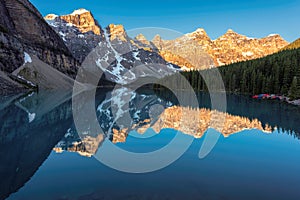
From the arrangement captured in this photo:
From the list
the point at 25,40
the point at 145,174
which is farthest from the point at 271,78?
the point at 25,40

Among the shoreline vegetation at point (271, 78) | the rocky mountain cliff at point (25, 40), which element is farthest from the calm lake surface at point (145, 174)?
the rocky mountain cliff at point (25, 40)

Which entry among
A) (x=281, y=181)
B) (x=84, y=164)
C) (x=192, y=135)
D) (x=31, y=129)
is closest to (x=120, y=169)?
(x=84, y=164)

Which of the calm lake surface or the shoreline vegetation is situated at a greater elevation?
the shoreline vegetation

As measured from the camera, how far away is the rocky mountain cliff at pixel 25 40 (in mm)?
109250

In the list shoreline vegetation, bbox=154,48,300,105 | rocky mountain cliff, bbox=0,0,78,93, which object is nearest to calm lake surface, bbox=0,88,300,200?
shoreline vegetation, bbox=154,48,300,105

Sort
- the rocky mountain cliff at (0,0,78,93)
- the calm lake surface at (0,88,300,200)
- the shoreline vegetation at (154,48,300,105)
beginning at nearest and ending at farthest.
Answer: the calm lake surface at (0,88,300,200)
the shoreline vegetation at (154,48,300,105)
the rocky mountain cliff at (0,0,78,93)

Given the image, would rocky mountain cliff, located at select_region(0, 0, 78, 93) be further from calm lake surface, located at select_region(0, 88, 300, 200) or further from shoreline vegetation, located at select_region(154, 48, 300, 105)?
shoreline vegetation, located at select_region(154, 48, 300, 105)

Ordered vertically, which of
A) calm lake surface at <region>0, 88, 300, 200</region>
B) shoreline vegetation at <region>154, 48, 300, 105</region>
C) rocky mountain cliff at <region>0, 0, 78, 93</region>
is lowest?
calm lake surface at <region>0, 88, 300, 200</region>

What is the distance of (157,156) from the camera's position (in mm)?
16406

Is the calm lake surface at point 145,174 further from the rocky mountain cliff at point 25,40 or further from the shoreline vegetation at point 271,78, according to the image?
the rocky mountain cliff at point 25,40

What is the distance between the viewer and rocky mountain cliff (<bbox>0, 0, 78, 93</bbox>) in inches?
4301

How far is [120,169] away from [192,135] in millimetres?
11479

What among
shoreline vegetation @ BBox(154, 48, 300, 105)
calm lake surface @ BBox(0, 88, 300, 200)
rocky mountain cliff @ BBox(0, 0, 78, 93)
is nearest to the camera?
calm lake surface @ BBox(0, 88, 300, 200)

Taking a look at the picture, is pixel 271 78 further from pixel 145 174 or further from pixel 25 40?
pixel 25 40
